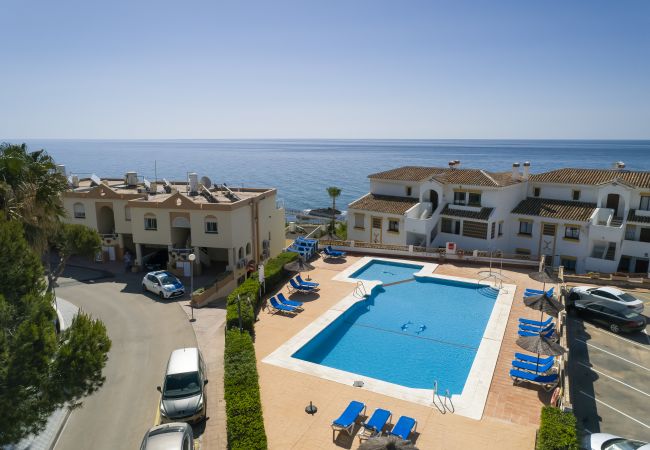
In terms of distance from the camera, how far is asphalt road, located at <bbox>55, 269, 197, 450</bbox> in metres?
15.3

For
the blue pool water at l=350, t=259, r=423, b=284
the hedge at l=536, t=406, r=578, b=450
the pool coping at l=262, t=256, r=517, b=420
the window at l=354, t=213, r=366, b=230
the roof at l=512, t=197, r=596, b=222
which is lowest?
the blue pool water at l=350, t=259, r=423, b=284

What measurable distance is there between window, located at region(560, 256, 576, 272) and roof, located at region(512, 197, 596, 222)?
3.39 meters

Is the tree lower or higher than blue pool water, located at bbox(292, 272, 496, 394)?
higher

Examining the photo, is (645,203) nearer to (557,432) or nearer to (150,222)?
(557,432)

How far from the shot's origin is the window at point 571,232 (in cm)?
3562

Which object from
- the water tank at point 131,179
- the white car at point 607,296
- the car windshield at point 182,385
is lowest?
the white car at point 607,296

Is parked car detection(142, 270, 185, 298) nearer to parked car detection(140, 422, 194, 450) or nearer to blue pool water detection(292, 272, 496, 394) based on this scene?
blue pool water detection(292, 272, 496, 394)

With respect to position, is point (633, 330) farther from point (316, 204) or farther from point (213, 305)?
point (316, 204)

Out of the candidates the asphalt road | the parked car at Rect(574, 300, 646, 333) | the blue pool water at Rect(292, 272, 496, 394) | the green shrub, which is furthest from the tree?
the parked car at Rect(574, 300, 646, 333)

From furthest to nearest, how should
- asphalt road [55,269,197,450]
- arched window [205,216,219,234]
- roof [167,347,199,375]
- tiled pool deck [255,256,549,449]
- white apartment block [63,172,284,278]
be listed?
white apartment block [63,172,284,278], arched window [205,216,219,234], roof [167,347,199,375], asphalt road [55,269,197,450], tiled pool deck [255,256,549,449]

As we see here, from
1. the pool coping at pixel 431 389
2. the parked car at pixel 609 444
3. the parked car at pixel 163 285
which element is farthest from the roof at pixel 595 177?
the parked car at pixel 163 285

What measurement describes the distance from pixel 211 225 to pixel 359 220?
1477 cm

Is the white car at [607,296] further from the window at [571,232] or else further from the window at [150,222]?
the window at [150,222]

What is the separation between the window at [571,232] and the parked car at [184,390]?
103 ft
